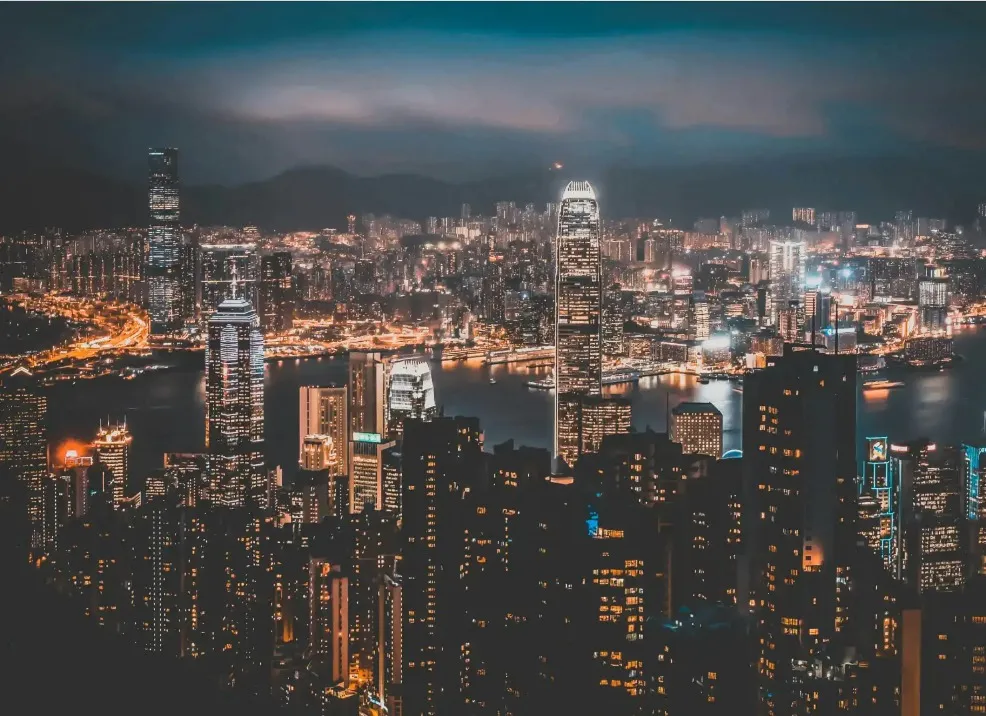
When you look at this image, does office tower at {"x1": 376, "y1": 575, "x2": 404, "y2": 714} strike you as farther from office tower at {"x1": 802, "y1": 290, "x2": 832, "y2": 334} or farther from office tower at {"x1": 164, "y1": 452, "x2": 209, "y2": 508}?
office tower at {"x1": 802, "y1": 290, "x2": 832, "y2": 334}

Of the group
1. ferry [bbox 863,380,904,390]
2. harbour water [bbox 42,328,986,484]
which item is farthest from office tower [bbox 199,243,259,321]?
ferry [bbox 863,380,904,390]

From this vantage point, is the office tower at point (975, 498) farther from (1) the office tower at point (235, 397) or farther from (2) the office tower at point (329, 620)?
(1) the office tower at point (235, 397)

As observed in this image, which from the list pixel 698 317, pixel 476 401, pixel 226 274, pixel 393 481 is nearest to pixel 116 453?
pixel 226 274

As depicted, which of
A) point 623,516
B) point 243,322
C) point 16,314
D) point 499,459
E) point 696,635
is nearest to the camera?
point 696,635

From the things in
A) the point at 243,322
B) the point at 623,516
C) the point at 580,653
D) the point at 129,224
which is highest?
A: the point at 129,224

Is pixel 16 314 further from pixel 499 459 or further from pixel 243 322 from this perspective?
pixel 499 459

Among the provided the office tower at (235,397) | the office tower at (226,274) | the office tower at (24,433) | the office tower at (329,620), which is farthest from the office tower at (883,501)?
the office tower at (24,433)

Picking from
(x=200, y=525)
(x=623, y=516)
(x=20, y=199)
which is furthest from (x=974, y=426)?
(x=20, y=199)
